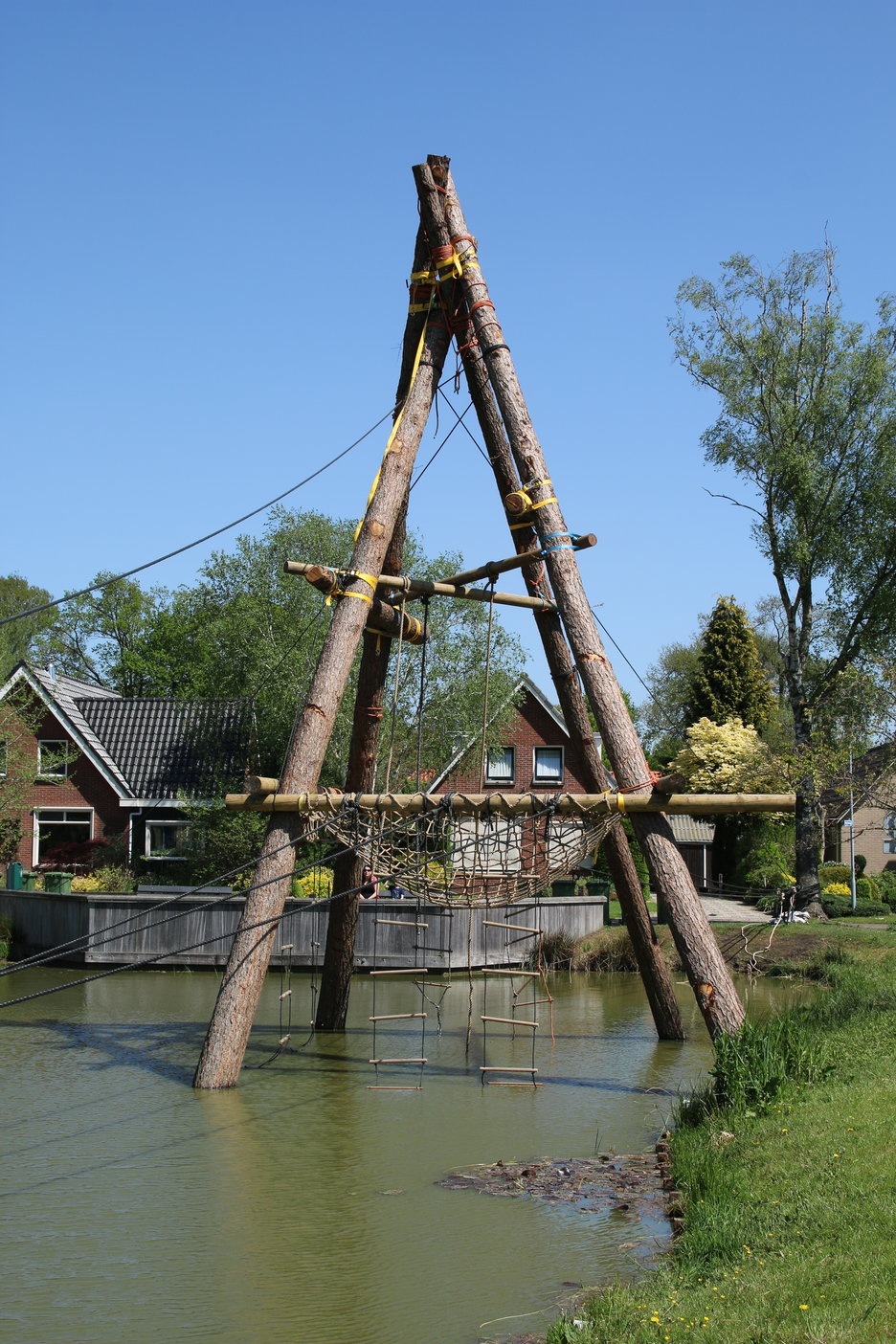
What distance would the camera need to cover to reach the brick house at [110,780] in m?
30.2

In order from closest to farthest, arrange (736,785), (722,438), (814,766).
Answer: (814,766) < (736,785) < (722,438)

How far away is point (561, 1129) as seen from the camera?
1028cm

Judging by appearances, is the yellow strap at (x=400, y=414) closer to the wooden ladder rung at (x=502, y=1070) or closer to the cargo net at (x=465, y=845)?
the cargo net at (x=465, y=845)

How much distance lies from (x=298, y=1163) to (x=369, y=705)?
5461mm

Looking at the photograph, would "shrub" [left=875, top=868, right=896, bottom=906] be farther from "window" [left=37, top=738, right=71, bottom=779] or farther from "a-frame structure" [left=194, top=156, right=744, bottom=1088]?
"a-frame structure" [left=194, top=156, right=744, bottom=1088]

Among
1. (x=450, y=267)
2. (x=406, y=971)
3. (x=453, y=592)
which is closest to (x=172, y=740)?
(x=406, y=971)

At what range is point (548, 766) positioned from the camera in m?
36.8

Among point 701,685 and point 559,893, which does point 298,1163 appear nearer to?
point 559,893

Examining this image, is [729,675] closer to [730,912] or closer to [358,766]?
[730,912]

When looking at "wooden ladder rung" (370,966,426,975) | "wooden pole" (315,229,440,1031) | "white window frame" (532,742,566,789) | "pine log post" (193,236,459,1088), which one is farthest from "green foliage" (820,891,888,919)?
"pine log post" (193,236,459,1088)

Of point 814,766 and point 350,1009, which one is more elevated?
point 814,766

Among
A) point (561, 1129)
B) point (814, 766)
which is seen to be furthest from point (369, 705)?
point (814, 766)

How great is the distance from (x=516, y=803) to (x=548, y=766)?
2593cm

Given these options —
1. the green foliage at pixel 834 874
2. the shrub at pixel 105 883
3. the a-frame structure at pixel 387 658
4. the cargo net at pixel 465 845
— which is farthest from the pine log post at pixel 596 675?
the green foliage at pixel 834 874
